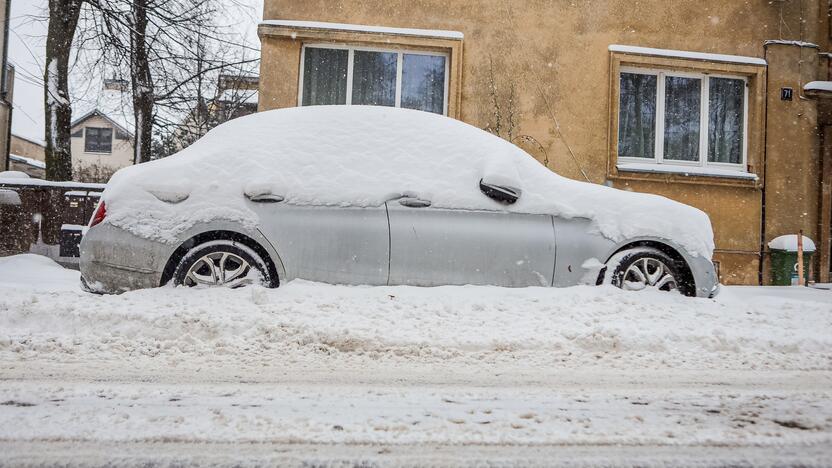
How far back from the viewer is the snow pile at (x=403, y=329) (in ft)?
11.0

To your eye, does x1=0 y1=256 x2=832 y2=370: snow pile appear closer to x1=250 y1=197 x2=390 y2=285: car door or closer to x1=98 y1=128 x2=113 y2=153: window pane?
x1=250 y1=197 x2=390 y2=285: car door

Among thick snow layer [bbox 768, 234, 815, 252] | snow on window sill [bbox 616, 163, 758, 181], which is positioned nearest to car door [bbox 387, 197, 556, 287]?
snow on window sill [bbox 616, 163, 758, 181]

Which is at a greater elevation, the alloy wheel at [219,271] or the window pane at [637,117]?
the window pane at [637,117]

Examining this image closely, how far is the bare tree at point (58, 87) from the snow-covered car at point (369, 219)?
8465mm

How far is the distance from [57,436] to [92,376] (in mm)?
875

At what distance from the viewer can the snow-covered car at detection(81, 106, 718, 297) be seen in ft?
13.4

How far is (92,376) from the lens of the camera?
283 cm

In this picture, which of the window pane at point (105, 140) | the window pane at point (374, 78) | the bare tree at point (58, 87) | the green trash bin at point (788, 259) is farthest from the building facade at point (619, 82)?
the window pane at point (105, 140)

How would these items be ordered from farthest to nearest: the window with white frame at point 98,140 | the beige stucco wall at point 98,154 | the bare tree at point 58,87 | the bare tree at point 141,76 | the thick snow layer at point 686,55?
1. the window with white frame at point 98,140
2. the beige stucco wall at point 98,154
3. the bare tree at point 141,76
4. the bare tree at point 58,87
5. the thick snow layer at point 686,55

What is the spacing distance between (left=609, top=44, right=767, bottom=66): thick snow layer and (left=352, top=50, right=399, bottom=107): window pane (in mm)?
3517

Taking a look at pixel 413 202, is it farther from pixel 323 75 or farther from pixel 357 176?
pixel 323 75

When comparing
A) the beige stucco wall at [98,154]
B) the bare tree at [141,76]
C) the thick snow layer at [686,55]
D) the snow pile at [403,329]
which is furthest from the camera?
the beige stucco wall at [98,154]

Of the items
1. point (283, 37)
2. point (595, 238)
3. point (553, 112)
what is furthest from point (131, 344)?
point (553, 112)

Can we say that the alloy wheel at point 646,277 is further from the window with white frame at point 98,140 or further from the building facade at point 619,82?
the window with white frame at point 98,140
